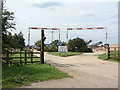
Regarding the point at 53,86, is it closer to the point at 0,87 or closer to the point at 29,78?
the point at 29,78

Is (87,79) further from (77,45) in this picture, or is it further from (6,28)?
(77,45)

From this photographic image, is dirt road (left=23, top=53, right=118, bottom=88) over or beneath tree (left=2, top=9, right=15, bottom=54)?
beneath

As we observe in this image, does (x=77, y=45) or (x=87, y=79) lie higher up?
(x=77, y=45)

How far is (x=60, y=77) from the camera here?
763cm

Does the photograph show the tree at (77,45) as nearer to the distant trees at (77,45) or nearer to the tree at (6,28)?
the distant trees at (77,45)

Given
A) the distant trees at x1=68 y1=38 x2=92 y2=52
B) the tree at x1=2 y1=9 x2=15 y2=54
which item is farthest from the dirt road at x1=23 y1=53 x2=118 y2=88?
the distant trees at x1=68 y1=38 x2=92 y2=52

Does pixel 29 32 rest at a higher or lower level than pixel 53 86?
higher

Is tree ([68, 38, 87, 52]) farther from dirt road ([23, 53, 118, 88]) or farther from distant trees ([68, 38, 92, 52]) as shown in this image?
dirt road ([23, 53, 118, 88])

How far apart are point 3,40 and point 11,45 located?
0.51 metres

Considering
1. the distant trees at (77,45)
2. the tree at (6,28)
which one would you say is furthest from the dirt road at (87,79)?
the distant trees at (77,45)

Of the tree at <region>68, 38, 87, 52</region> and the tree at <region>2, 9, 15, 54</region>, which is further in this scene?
the tree at <region>68, 38, 87, 52</region>

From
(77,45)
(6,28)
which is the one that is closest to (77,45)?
(77,45)

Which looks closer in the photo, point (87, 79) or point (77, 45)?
point (87, 79)

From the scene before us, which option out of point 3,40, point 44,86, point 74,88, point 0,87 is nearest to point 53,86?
point 44,86
